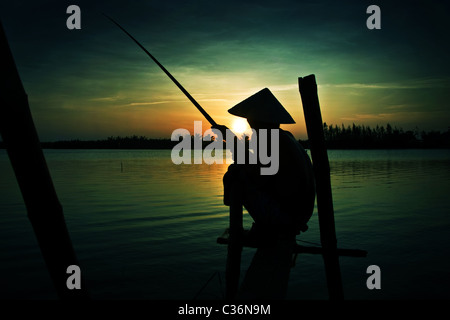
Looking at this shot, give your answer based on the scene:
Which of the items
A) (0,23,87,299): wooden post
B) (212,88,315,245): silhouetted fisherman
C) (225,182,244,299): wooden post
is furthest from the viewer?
(212,88,315,245): silhouetted fisherman

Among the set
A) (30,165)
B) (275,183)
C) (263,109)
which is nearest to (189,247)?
(275,183)

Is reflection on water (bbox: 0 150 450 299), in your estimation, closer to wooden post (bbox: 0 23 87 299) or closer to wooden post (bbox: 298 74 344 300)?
wooden post (bbox: 298 74 344 300)

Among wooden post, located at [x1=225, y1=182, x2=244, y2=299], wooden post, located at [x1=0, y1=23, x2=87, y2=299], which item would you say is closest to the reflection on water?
wooden post, located at [x1=225, y1=182, x2=244, y2=299]

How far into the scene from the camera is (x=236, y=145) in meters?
3.82

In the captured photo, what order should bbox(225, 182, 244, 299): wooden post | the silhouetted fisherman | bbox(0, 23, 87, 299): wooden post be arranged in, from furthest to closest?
the silhouetted fisherman
bbox(225, 182, 244, 299): wooden post
bbox(0, 23, 87, 299): wooden post

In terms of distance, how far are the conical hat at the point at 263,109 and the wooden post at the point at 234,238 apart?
93 cm

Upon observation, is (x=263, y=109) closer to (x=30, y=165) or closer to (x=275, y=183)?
(x=275, y=183)

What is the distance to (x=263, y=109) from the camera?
4227 mm

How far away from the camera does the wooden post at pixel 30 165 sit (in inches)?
59.9

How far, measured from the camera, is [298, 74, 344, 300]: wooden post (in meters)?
3.85

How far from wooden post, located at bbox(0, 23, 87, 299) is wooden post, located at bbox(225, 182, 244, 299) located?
7.22ft
